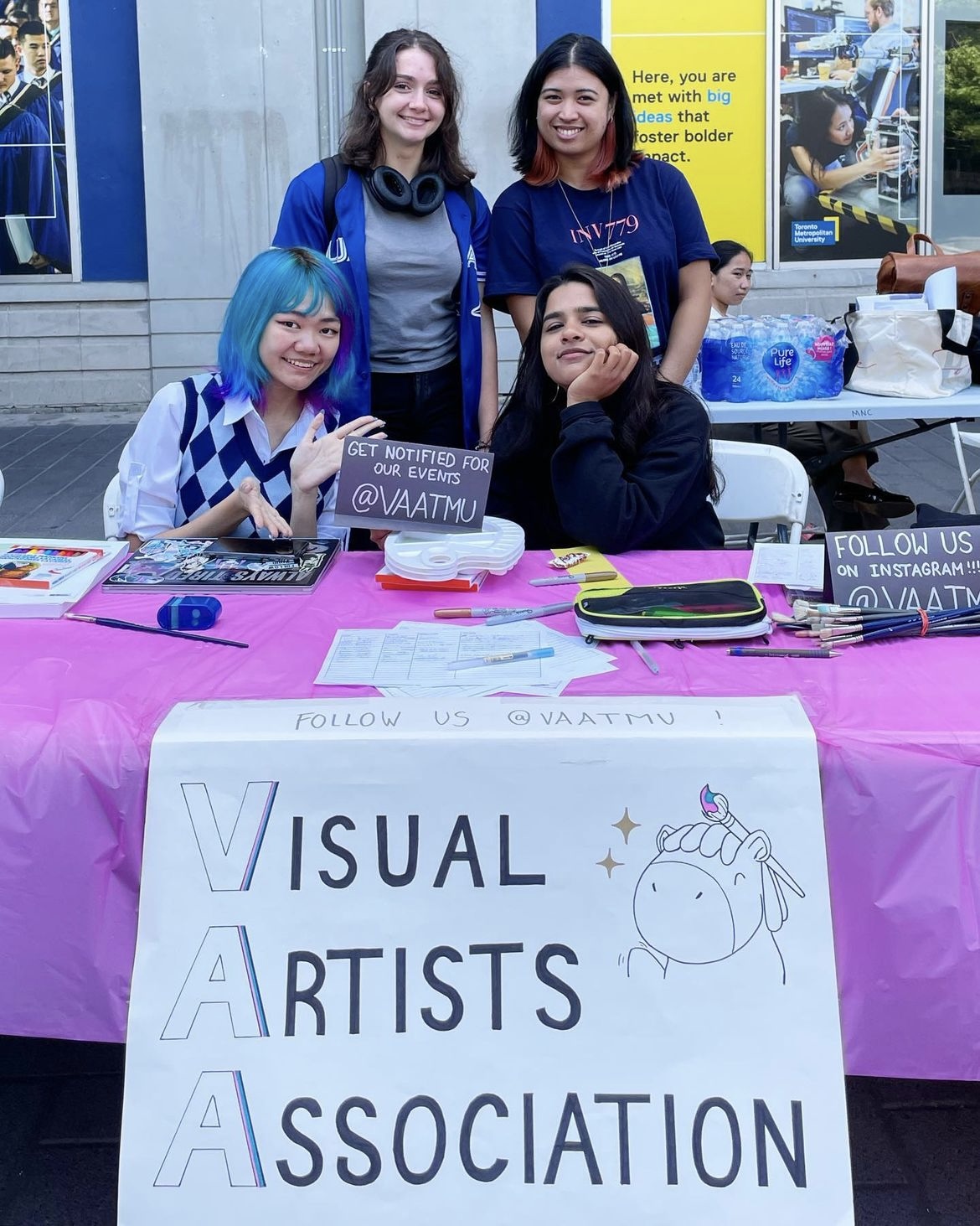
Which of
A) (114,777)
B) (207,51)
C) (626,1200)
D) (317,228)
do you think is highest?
(207,51)

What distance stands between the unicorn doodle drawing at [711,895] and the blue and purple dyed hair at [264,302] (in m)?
1.43

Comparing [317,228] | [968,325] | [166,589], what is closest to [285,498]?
[166,589]

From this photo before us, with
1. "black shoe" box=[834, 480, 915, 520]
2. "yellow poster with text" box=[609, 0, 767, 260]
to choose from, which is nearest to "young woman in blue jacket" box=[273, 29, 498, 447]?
"black shoe" box=[834, 480, 915, 520]

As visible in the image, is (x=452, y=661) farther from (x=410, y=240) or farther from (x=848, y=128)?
(x=848, y=128)

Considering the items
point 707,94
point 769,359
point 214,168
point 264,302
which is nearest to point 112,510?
point 264,302

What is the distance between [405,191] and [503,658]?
1661mm

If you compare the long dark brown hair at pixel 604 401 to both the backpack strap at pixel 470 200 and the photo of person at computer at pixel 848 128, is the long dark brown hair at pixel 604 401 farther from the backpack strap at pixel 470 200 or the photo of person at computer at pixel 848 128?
the photo of person at computer at pixel 848 128

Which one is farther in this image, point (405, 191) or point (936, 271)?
point (936, 271)

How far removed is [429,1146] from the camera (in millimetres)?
1379

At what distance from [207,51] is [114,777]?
6.42m

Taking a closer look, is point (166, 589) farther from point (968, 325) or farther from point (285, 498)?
point (968, 325)

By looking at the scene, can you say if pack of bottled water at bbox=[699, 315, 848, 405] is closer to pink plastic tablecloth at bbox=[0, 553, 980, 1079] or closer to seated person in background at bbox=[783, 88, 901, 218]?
pink plastic tablecloth at bbox=[0, 553, 980, 1079]

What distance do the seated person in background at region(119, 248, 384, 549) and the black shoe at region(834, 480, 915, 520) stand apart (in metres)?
2.64

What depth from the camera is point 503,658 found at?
5.70ft
